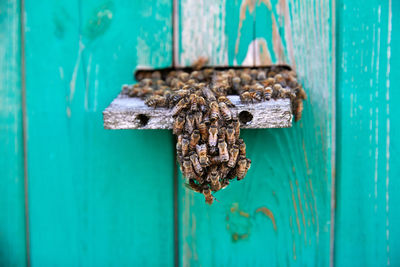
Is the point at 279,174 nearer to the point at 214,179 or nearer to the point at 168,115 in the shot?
the point at 214,179

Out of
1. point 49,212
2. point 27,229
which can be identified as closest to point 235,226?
point 49,212

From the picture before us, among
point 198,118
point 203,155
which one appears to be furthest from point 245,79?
point 203,155

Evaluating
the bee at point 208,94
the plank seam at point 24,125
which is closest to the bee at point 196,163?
the bee at point 208,94

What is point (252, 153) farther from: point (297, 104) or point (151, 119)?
point (151, 119)

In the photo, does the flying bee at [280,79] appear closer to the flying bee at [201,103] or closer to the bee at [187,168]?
the flying bee at [201,103]

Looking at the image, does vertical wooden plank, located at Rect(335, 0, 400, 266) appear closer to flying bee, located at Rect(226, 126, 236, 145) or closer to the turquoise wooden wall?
the turquoise wooden wall
